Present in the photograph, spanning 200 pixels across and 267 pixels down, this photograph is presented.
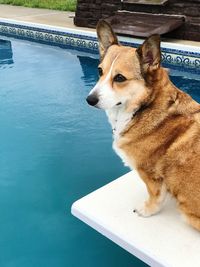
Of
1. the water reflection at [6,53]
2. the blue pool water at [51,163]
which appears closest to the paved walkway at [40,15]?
the water reflection at [6,53]

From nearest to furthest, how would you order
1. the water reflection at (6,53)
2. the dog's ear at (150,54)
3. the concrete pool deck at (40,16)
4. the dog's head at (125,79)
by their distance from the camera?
the dog's ear at (150,54)
the dog's head at (125,79)
the water reflection at (6,53)
the concrete pool deck at (40,16)

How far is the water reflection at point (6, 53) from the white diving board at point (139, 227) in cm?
528

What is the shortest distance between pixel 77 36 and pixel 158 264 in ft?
21.8

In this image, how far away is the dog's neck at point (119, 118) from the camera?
252cm

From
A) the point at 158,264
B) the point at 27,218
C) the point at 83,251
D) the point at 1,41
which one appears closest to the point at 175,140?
the point at 158,264

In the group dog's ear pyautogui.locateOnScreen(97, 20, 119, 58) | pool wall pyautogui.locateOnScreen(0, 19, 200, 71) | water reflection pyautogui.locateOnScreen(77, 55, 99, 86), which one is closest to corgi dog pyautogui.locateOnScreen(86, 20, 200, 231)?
dog's ear pyautogui.locateOnScreen(97, 20, 119, 58)

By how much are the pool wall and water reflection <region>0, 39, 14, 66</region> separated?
1.56ft

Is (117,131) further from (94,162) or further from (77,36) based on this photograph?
(77,36)

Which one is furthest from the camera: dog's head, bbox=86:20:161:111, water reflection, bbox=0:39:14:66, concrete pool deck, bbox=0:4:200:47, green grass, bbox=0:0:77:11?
green grass, bbox=0:0:77:11

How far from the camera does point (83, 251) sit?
321 cm

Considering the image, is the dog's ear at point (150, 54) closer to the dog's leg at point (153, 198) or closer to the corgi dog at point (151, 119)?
the corgi dog at point (151, 119)

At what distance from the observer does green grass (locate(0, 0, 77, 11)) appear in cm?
1068

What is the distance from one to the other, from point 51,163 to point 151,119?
209cm

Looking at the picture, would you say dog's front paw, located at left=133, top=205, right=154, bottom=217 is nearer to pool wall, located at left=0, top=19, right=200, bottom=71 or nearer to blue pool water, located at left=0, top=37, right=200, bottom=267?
blue pool water, located at left=0, top=37, right=200, bottom=267
